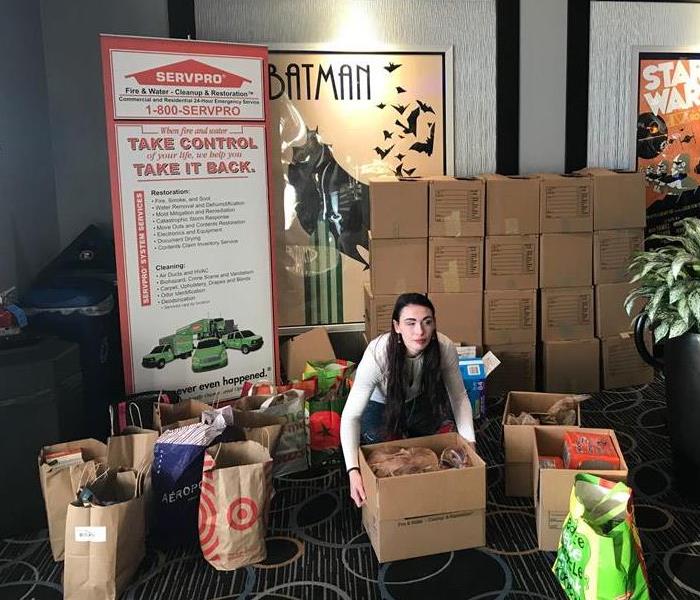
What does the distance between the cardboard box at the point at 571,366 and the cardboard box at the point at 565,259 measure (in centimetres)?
33

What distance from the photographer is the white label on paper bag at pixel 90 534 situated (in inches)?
78.3

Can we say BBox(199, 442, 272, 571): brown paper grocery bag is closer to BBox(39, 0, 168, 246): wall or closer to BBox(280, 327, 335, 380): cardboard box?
BBox(280, 327, 335, 380): cardboard box

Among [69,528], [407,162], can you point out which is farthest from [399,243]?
[69,528]

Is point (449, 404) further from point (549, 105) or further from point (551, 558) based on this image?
point (549, 105)

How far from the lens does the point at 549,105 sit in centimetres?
387

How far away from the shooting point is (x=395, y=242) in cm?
350

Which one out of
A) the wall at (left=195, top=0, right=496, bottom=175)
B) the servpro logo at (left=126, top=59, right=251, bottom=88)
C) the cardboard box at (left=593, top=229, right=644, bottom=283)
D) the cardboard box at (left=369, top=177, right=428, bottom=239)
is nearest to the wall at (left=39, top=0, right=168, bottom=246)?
the wall at (left=195, top=0, right=496, bottom=175)

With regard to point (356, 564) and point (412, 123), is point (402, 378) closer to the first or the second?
point (356, 564)

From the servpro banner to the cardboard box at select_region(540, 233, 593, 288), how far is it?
1416mm

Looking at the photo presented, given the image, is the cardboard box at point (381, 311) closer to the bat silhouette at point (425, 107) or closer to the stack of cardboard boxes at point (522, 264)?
the stack of cardboard boxes at point (522, 264)

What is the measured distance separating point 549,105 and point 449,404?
83.3 inches

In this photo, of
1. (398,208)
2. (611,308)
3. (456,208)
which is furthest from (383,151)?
(611,308)

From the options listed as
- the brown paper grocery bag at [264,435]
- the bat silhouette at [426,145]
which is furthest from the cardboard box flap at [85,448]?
the bat silhouette at [426,145]

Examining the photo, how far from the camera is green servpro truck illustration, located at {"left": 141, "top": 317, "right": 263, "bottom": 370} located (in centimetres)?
315
